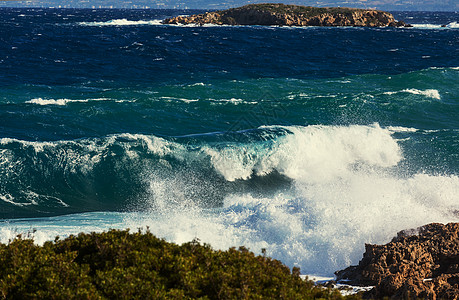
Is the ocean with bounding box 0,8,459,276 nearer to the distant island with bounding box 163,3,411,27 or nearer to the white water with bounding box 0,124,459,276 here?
the white water with bounding box 0,124,459,276

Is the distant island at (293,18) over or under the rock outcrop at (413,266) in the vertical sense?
over

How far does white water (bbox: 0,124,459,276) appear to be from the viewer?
12.9 meters

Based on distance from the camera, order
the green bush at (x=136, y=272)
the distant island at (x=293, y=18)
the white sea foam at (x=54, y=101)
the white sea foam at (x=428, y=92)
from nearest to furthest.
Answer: the green bush at (x=136, y=272)
the white sea foam at (x=54, y=101)
the white sea foam at (x=428, y=92)
the distant island at (x=293, y=18)

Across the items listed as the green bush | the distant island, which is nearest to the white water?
the green bush

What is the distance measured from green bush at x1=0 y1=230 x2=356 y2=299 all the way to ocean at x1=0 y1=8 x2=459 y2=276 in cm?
459

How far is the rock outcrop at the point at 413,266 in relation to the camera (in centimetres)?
911

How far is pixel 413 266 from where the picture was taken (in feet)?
32.9

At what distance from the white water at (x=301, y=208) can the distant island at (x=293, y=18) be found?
91227mm

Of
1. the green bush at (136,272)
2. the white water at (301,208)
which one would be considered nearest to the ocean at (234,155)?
the white water at (301,208)

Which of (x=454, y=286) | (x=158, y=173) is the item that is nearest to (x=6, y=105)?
(x=158, y=173)

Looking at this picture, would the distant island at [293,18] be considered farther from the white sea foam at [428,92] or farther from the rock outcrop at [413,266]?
the rock outcrop at [413,266]

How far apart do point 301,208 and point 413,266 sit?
16.0 feet

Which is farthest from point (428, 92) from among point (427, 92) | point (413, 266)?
point (413, 266)

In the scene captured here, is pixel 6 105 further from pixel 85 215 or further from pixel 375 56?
pixel 375 56
